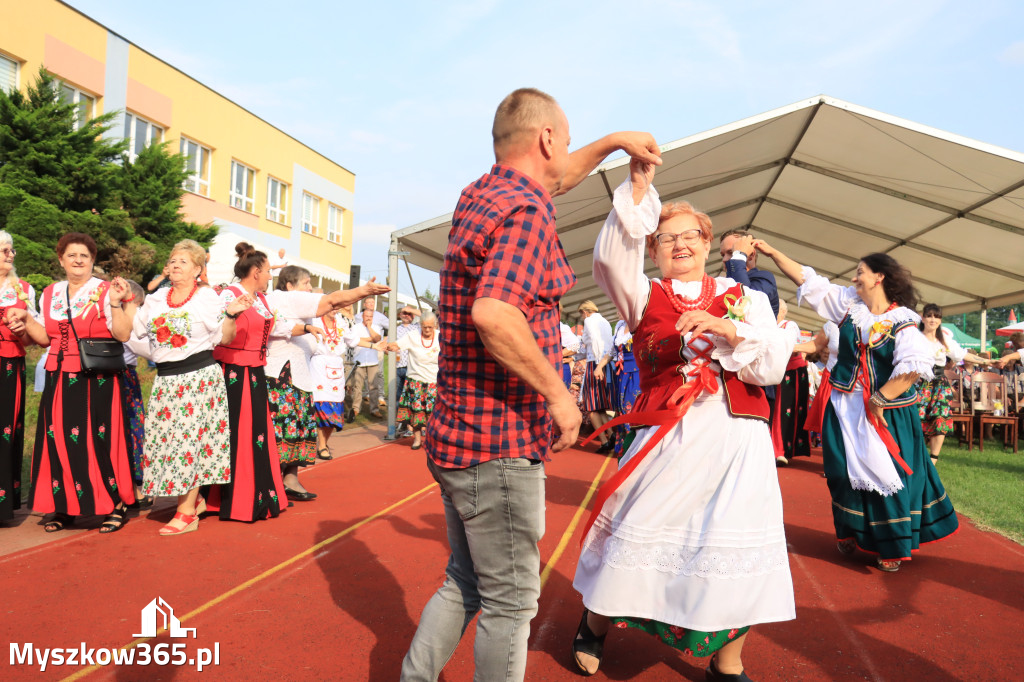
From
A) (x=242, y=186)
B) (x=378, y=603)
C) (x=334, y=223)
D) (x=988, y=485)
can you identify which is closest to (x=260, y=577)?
(x=378, y=603)

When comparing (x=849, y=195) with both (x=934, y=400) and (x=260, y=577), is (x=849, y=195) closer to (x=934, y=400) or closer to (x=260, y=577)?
(x=934, y=400)

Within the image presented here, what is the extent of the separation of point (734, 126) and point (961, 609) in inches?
275

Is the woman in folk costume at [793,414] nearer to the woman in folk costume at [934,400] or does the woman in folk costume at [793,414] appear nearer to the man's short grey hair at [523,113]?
the woman in folk costume at [934,400]

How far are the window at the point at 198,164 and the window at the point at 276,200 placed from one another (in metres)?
3.09

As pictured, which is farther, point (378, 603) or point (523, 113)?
point (378, 603)

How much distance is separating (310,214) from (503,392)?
94.5ft

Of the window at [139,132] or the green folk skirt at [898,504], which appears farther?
the window at [139,132]

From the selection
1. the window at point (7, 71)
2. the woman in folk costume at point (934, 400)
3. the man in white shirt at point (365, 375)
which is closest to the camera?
the woman in folk costume at point (934, 400)

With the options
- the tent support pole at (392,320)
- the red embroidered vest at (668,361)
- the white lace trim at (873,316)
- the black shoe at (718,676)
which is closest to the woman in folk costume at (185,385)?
the red embroidered vest at (668,361)

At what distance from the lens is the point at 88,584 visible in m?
4.05

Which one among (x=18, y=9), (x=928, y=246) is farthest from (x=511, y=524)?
(x=18, y=9)

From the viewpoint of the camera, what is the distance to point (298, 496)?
21.3 feet

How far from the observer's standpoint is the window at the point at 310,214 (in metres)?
28.6

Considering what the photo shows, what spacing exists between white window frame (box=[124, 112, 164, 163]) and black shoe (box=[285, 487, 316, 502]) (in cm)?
1642
